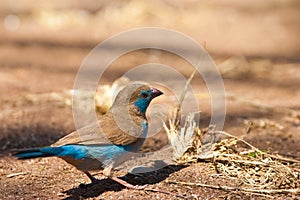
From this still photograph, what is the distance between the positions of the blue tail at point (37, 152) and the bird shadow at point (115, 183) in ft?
1.35

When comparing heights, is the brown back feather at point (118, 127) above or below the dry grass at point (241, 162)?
above

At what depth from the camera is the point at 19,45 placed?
36.3 ft

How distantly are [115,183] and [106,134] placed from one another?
17.3 inches

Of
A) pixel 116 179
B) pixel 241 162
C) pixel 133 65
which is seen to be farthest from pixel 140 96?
pixel 133 65

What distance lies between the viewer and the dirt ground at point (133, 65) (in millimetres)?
4793

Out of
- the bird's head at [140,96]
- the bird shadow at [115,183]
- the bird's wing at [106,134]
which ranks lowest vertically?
the bird shadow at [115,183]

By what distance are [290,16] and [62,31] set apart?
16.1ft

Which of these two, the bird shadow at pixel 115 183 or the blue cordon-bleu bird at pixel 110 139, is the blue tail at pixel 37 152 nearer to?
the blue cordon-bleu bird at pixel 110 139

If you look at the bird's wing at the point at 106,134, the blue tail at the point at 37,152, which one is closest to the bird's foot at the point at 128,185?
the bird's wing at the point at 106,134

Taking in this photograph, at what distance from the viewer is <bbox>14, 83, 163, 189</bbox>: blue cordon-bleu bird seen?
440cm

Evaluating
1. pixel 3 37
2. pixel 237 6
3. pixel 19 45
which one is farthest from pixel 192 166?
pixel 237 6

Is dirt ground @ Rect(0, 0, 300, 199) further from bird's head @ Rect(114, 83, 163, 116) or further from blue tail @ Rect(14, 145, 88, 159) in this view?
bird's head @ Rect(114, 83, 163, 116)

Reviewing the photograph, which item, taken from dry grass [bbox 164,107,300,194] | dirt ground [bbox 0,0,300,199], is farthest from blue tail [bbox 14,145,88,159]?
dry grass [bbox 164,107,300,194]

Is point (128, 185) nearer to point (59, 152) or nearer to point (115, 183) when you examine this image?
point (115, 183)
